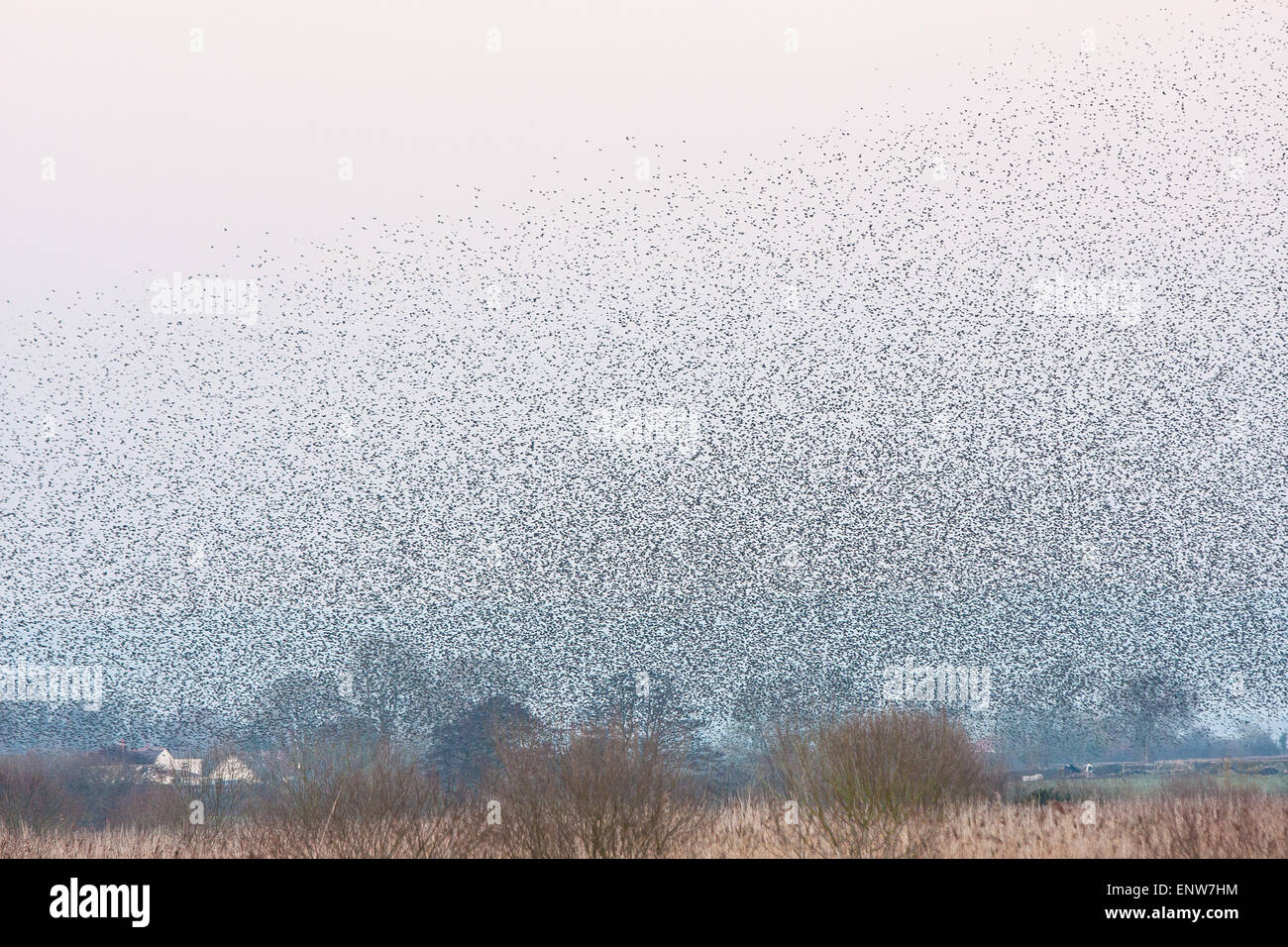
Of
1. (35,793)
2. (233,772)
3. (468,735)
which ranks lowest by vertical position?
(35,793)

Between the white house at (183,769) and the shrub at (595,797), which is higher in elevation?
the shrub at (595,797)

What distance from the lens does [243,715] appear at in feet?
205

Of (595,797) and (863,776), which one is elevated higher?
(595,797)

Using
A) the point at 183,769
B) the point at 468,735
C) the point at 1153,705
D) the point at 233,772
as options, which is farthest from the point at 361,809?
the point at 1153,705

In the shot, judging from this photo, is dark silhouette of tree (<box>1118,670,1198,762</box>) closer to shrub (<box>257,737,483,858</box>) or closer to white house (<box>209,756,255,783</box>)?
white house (<box>209,756,255,783</box>)

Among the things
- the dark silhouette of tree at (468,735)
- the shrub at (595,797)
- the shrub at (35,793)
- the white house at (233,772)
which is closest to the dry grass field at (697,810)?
the shrub at (595,797)

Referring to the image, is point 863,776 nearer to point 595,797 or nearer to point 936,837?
point 936,837

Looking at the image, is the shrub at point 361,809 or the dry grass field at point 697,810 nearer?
the dry grass field at point 697,810

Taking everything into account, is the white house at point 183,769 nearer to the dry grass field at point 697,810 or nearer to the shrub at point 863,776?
the dry grass field at point 697,810

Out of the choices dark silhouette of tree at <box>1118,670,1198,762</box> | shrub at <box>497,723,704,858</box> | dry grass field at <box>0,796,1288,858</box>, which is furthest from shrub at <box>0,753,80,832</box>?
dark silhouette of tree at <box>1118,670,1198,762</box>

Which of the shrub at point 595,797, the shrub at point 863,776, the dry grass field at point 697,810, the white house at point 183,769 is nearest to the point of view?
the shrub at point 595,797
